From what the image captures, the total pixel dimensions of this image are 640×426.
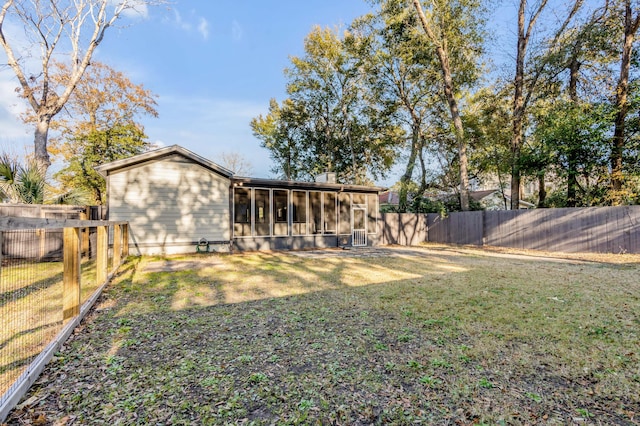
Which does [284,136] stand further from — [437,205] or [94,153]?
[437,205]

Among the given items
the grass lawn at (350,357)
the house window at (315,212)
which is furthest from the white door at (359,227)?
the grass lawn at (350,357)

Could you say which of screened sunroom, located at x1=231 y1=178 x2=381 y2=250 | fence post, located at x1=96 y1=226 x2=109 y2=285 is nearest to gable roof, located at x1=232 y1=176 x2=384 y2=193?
screened sunroom, located at x1=231 y1=178 x2=381 y2=250

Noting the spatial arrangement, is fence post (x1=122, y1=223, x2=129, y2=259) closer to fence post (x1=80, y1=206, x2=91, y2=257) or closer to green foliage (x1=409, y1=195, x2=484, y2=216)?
fence post (x1=80, y1=206, x2=91, y2=257)

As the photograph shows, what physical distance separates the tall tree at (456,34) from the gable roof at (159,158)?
449 inches

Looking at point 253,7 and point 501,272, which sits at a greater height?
point 253,7

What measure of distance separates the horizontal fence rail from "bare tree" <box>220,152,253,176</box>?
1004 inches

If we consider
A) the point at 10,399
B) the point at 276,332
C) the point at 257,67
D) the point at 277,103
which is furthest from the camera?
the point at 277,103

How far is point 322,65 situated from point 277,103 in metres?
5.20

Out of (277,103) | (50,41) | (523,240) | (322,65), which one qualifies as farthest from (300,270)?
(277,103)

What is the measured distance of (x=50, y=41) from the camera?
41.4 ft

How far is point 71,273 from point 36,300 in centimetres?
186

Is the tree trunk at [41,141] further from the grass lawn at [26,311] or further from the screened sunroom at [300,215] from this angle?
the screened sunroom at [300,215]

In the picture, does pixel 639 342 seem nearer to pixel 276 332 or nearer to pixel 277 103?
pixel 276 332

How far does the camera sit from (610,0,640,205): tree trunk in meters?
11.0
